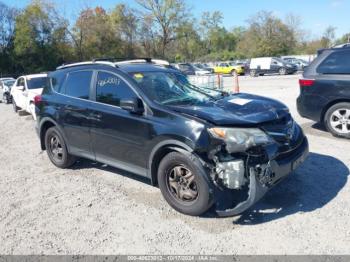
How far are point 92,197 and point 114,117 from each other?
1.18 meters

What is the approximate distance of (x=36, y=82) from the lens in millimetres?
12195

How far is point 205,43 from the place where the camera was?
80.3 metres

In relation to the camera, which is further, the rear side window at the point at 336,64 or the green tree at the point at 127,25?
the green tree at the point at 127,25

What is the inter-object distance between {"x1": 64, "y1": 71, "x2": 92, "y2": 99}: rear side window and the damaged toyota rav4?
0.02 metres

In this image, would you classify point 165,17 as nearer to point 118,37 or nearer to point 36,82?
point 118,37

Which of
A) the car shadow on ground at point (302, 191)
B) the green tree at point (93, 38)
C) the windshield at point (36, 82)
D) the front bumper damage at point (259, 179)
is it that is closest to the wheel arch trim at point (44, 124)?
the car shadow on ground at point (302, 191)

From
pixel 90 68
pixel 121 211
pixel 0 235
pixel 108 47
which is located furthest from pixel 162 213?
pixel 108 47

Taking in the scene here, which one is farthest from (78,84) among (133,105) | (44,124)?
(133,105)

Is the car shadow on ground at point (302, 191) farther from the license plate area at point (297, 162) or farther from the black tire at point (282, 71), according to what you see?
the black tire at point (282, 71)

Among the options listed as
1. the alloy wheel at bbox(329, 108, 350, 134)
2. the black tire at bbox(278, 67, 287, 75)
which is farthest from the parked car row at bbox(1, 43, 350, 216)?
the black tire at bbox(278, 67, 287, 75)

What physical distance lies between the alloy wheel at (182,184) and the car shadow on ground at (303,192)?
607 mm

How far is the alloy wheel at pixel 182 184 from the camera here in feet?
12.9

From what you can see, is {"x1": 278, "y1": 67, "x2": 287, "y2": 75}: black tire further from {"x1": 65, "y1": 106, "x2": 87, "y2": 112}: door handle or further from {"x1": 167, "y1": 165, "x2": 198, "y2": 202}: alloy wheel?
{"x1": 167, "y1": 165, "x2": 198, "y2": 202}: alloy wheel

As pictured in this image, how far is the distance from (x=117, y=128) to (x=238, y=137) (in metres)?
1.76
